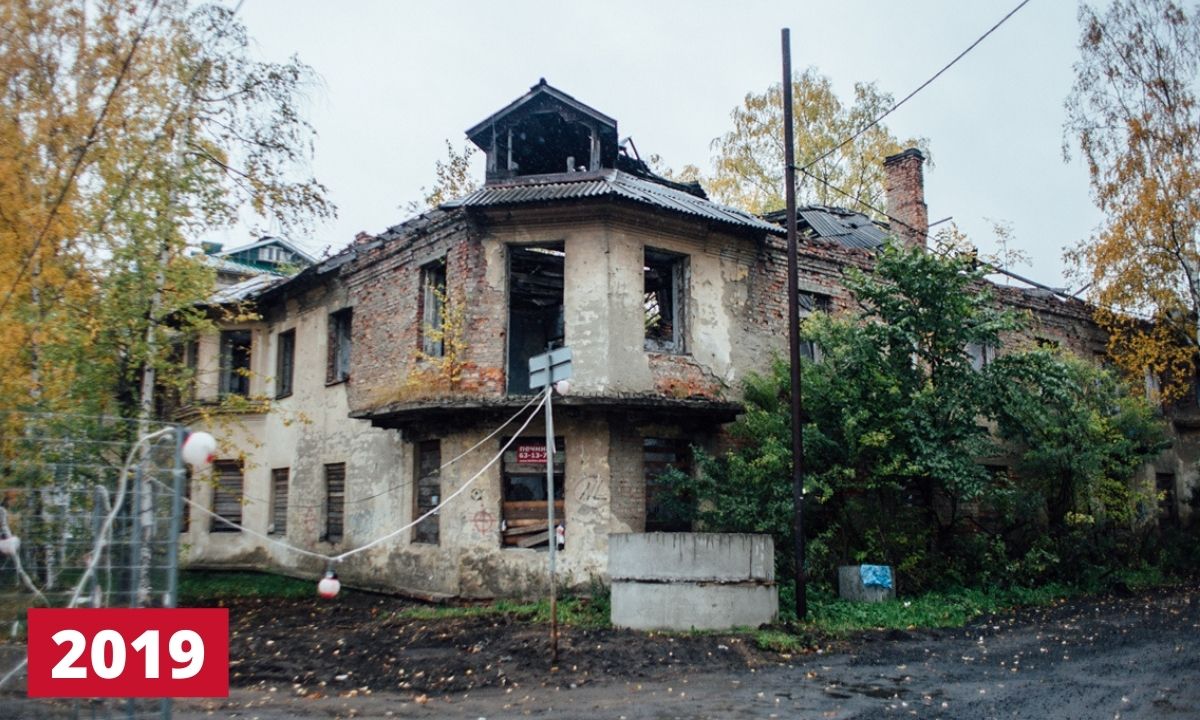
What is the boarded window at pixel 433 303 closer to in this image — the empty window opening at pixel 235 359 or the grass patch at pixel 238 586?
the grass patch at pixel 238 586

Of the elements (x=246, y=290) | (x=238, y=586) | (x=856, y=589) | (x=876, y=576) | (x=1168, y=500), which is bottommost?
(x=238, y=586)

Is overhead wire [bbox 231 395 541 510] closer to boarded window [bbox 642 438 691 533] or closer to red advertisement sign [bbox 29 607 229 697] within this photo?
Result: boarded window [bbox 642 438 691 533]

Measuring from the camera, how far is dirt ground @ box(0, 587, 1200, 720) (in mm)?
8250

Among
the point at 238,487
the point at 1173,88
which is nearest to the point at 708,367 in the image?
the point at 238,487

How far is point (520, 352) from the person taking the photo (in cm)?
1877

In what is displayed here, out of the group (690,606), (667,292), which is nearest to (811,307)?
(667,292)

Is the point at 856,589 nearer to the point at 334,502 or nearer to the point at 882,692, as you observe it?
the point at 882,692

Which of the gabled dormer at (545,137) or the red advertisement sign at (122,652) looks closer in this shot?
the red advertisement sign at (122,652)

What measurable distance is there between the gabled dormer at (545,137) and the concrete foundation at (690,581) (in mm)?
7401

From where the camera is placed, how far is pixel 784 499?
14.0m

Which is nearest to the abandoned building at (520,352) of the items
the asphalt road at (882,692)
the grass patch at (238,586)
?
the grass patch at (238,586)

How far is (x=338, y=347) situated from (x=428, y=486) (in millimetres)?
4522

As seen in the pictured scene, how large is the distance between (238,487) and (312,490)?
3.22 meters

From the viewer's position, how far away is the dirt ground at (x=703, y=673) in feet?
27.1
